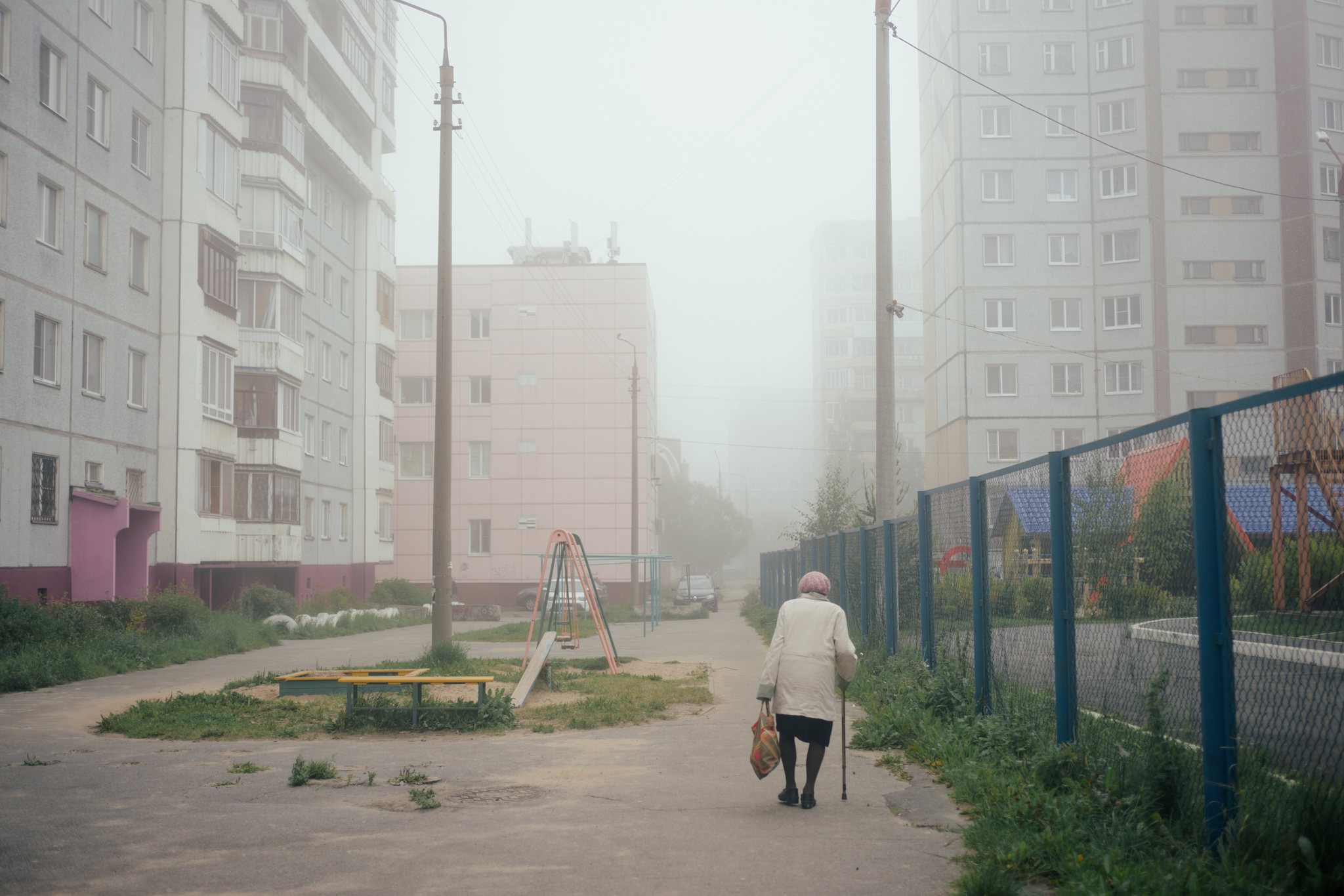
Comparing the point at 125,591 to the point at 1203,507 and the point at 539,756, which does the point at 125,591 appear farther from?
the point at 1203,507

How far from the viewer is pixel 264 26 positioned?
119 ft

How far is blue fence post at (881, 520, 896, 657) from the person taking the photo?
1284 centimetres

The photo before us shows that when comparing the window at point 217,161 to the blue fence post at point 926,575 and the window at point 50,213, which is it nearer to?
the window at point 50,213

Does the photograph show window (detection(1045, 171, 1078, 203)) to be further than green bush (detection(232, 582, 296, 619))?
Yes

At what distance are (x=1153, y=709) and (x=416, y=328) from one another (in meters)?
55.0

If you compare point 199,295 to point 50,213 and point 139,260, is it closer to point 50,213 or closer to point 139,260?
point 139,260

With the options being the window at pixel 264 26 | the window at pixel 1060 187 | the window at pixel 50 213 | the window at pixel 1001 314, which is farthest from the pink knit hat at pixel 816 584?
the window at pixel 1060 187

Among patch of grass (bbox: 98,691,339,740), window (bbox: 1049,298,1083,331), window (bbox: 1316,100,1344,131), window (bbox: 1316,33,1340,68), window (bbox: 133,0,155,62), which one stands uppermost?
window (bbox: 1316,33,1340,68)

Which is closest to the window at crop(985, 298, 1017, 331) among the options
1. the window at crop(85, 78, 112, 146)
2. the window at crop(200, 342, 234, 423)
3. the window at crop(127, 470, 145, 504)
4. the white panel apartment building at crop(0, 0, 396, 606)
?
the white panel apartment building at crop(0, 0, 396, 606)

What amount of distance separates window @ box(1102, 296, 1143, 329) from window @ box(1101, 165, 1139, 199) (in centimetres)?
487

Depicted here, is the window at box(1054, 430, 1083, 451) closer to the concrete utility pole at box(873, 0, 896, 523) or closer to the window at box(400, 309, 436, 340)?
the window at box(400, 309, 436, 340)

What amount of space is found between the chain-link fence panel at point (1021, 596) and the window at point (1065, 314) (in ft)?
156

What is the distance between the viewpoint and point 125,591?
24.9 meters

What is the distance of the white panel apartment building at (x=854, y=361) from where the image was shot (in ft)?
374
